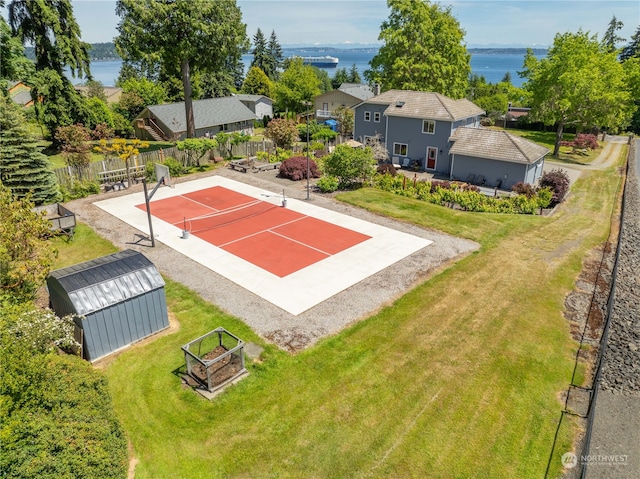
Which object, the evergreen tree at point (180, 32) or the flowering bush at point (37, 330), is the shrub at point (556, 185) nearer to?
the evergreen tree at point (180, 32)

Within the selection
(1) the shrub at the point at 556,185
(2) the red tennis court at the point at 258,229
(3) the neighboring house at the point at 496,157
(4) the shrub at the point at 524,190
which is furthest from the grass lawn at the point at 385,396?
(3) the neighboring house at the point at 496,157

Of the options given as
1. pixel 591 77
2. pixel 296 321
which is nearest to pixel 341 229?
pixel 296 321

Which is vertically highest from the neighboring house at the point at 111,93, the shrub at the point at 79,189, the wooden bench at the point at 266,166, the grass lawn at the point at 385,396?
the neighboring house at the point at 111,93

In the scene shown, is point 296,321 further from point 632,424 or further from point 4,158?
point 4,158

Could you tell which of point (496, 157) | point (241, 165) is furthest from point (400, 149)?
point (241, 165)

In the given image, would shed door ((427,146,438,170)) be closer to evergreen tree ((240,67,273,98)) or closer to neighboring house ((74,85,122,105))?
evergreen tree ((240,67,273,98))

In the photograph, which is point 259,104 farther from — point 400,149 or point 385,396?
point 385,396

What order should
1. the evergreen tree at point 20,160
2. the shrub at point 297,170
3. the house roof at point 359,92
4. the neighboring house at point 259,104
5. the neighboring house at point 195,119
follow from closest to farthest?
the evergreen tree at point 20,160
the shrub at point 297,170
the neighboring house at point 195,119
the house roof at point 359,92
the neighboring house at point 259,104
